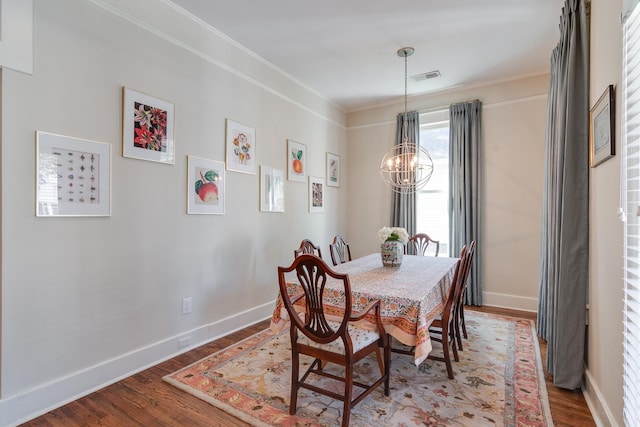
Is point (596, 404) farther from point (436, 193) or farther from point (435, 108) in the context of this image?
point (435, 108)

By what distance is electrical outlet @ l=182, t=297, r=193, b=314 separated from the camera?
2949 mm

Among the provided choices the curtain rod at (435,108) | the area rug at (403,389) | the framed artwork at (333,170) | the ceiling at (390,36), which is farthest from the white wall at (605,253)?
the framed artwork at (333,170)

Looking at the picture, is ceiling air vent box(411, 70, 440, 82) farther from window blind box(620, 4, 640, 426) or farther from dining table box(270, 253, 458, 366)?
window blind box(620, 4, 640, 426)

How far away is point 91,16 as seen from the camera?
7.55 feet

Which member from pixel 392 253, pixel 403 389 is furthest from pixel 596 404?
pixel 392 253

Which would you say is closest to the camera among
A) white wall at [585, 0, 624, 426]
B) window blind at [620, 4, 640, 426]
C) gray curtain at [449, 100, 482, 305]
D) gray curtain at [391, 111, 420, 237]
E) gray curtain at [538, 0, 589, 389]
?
window blind at [620, 4, 640, 426]

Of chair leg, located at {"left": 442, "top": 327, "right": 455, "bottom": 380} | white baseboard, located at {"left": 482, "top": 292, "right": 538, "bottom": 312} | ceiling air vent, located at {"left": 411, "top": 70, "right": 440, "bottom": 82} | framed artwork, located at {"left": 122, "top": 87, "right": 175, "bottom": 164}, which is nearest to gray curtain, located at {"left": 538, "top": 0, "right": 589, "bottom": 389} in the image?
chair leg, located at {"left": 442, "top": 327, "right": 455, "bottom": 380}

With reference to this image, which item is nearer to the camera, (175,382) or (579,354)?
(579,354)

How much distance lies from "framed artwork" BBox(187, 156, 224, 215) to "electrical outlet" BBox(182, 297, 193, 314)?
808 mm

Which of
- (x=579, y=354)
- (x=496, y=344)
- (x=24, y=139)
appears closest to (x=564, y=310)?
(x=579, y=354)

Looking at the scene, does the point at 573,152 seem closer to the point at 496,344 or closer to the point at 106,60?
the point at 496,344

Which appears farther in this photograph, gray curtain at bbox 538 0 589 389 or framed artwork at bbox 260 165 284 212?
framed artwork at bbox 260 165 284 212

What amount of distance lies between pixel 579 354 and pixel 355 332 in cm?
157

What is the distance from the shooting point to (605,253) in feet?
6.15
